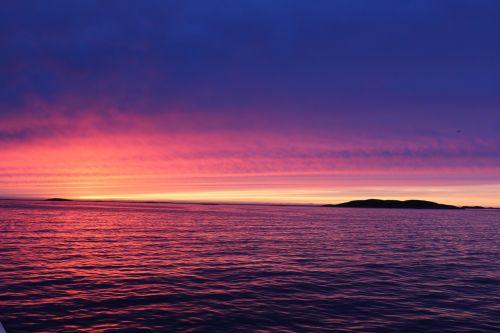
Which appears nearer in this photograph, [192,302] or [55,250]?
[192,302]

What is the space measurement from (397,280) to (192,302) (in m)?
16.4

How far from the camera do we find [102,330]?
19.0m

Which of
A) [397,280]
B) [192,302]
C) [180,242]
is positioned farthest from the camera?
[180,242]

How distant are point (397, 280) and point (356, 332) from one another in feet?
47.6

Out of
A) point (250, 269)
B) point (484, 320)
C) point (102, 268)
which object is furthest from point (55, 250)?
point (484, 320)

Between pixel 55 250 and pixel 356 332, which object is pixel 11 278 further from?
pixel 356 332

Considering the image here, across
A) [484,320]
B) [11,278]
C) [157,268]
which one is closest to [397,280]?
[484,320]

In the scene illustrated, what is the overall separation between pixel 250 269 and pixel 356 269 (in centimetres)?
920

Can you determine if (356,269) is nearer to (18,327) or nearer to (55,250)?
(18,327)

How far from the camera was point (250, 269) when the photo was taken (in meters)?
36.0

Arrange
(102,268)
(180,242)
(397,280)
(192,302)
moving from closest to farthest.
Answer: (192,302) < (397,280) < (102,268) < (180,242)

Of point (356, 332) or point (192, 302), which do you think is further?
point (192, 302)

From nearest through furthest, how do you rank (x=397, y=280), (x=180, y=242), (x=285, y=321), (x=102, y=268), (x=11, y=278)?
(x=285, y=321), (x=11, y=278), (x=397, y=280), (x=102, y=268), (x=180, y=242)

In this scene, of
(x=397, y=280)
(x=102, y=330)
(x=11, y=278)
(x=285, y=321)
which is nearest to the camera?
(x=102, y=330)
